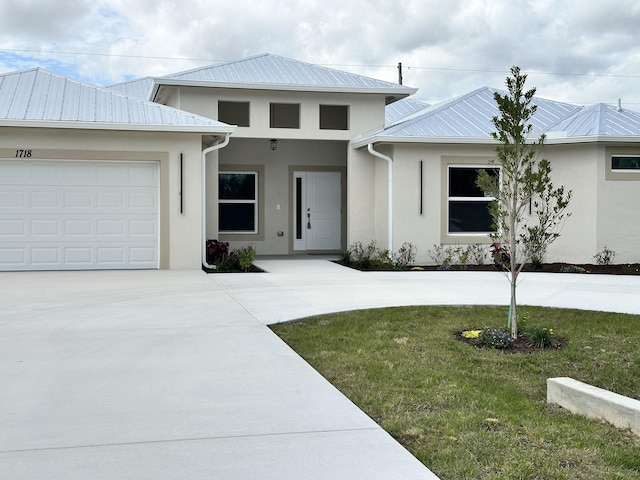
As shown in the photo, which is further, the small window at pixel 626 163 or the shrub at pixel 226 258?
the small window at pixel 626 163

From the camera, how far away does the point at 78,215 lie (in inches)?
587

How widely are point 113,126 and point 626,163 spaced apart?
11621 mm

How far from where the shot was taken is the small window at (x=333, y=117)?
20391 millimetres

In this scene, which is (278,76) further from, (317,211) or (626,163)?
(626,163)

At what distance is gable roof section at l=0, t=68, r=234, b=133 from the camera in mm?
14398

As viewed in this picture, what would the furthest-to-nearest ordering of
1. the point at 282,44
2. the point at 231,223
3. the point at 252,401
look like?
the point at 282,44 → the point at 231,223 → the point at 252,401

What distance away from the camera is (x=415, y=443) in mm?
4391

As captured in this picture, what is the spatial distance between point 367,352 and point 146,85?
2030 cm

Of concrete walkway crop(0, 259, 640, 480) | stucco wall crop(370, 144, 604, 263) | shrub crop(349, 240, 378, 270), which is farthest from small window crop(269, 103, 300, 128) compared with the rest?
concrete walkway crop(0, 259, 640, 480)

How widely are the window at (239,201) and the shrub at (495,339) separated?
43.6 ft

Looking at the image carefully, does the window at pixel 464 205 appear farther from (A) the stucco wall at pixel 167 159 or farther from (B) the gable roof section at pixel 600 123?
(A) the stucco wall at pixel 167 159

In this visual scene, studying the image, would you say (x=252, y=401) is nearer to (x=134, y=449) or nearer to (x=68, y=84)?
(x=134, y=449)

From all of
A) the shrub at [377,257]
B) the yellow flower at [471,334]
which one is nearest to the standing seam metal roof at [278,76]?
the shrub at [377,257]

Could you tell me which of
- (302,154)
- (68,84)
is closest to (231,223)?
(302,154)
